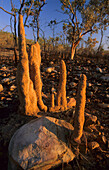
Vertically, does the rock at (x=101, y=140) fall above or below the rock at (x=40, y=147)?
below

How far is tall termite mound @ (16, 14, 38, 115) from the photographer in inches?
104

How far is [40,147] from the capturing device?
6.74 feet

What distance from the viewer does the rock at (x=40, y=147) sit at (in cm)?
195

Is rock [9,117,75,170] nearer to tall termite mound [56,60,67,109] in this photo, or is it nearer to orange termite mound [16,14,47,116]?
orange termite mound [16,14,47,116]

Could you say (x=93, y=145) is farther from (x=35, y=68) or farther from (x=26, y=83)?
(x=35, y=68)

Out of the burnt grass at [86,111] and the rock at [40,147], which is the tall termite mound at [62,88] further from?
the rock at [40,147]

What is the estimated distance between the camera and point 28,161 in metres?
1.92

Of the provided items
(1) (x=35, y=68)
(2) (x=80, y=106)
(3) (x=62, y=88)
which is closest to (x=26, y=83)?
(1) (x=35, y=68)

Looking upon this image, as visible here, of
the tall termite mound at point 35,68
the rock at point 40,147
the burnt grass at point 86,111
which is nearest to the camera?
the rock at point 40,147

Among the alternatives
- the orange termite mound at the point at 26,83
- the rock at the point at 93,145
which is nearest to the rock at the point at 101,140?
the rock at the point at 93,145

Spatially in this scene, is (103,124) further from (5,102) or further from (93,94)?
(5,102)

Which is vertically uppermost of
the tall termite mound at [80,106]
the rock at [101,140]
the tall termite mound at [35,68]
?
the tall termite mound at [35,68]

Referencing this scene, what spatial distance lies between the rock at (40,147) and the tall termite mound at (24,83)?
79 cm

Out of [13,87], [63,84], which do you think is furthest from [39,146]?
[13,87]
